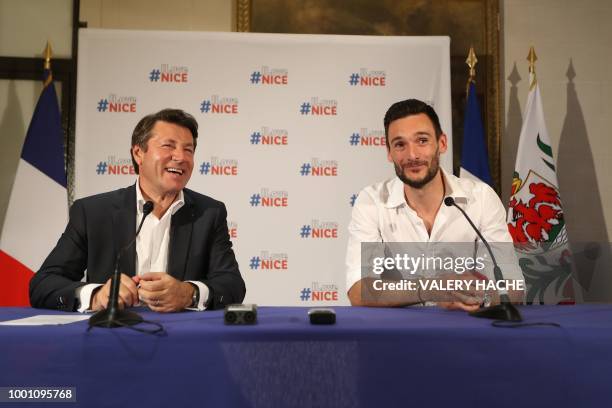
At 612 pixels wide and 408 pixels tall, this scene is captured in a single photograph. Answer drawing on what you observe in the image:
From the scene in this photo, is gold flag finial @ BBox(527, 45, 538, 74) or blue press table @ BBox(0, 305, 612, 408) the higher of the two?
gold flag finial @ BBox(527, 45, 538, 74)

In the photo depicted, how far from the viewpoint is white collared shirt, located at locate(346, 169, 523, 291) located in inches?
92.2

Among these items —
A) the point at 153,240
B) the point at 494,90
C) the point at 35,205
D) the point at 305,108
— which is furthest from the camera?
the point at 494,90

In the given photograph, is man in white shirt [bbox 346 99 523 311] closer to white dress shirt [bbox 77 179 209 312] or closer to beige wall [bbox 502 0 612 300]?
white dress shirt [bbox 77 179 209 312]

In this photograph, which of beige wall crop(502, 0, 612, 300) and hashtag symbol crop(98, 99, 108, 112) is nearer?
hashtag symbol crop(98, 99, 108, 112)

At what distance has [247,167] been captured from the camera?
3.83m

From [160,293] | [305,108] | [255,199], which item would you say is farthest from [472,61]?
[160,293]

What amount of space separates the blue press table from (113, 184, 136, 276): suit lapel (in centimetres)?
91

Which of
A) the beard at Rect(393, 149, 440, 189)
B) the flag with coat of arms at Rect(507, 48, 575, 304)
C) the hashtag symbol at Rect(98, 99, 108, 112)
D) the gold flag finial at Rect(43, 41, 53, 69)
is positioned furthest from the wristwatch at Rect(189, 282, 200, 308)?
the gold flag finial at Rect(43, 41, 53, 69)

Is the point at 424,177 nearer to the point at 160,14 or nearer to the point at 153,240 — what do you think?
the point at 153,240

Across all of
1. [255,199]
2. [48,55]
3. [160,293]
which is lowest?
Answer: [160,293]

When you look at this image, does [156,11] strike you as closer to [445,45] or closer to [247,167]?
[247,167]

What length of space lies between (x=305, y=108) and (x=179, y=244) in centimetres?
197

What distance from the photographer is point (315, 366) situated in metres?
1.17

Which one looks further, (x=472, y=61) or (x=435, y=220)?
(x=472, y=61)
